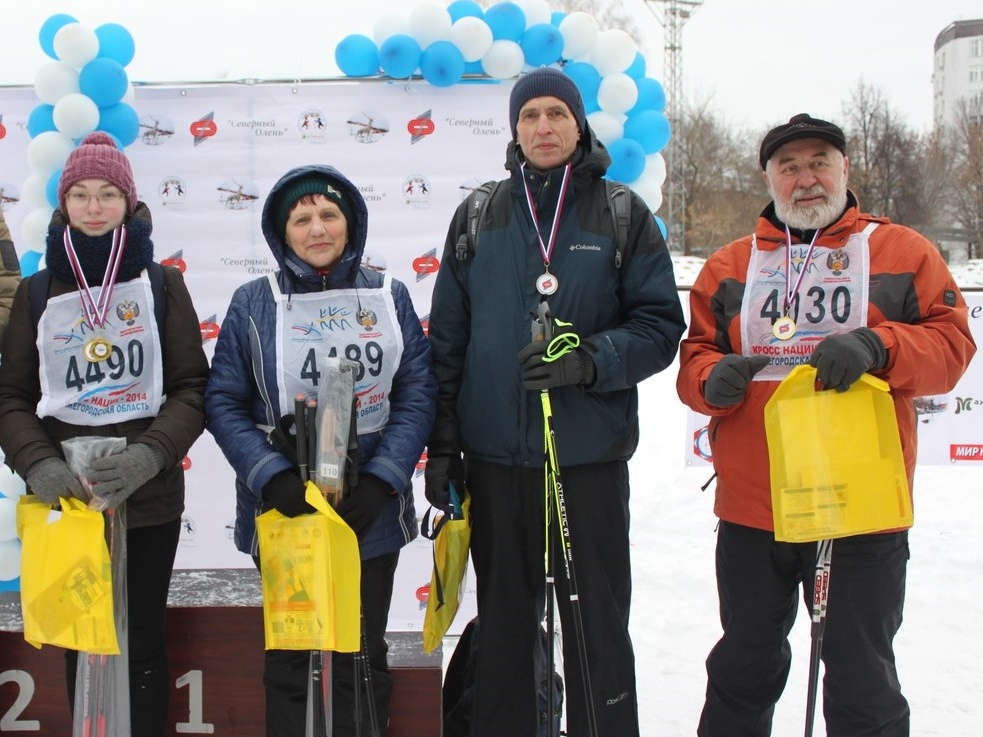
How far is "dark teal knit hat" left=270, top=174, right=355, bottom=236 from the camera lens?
244 cm

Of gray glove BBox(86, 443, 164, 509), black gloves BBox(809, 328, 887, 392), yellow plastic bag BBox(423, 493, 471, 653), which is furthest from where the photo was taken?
yellow plastic bag BBox(423, 493, 471, 653)

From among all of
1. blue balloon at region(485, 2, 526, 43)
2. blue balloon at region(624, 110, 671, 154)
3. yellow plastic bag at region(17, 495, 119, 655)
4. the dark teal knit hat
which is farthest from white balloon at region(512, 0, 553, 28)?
yellow plastic bag at region(17, 495, 119, 655)

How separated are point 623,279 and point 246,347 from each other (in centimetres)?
109

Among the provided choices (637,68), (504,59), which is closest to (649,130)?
(637,68)

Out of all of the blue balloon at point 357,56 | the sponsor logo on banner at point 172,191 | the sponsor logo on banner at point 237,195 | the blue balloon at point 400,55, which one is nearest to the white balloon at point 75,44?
the sponsor logo on banner at point 172,191

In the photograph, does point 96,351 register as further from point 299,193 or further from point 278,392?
point 299,193

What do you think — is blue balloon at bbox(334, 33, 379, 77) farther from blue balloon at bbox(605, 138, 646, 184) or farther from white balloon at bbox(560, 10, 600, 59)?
blue balloon at bbox(605, 138, 646, 184)

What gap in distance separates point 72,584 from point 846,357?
2.04 m

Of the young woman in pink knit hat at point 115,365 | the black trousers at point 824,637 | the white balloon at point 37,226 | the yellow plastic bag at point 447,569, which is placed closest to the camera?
the black trousers at point 824,637

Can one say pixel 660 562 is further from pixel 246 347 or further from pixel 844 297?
pixel 246 347

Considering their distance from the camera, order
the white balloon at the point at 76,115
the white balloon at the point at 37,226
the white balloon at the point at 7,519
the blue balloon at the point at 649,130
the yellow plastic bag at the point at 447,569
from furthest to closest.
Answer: the blue balloon at the point at 649,130
the white balloon at the point at 7,519
the white balloon at the point at 37,226
the white balloon at the point at 76,115
the yellow plastic bag at the point at 447,569

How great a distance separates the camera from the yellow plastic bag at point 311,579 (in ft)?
7.06

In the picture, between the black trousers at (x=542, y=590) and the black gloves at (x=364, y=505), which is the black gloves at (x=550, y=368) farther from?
the black gloves at (x=364, y=505)

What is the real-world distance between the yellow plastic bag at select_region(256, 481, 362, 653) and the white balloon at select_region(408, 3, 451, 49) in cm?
264
